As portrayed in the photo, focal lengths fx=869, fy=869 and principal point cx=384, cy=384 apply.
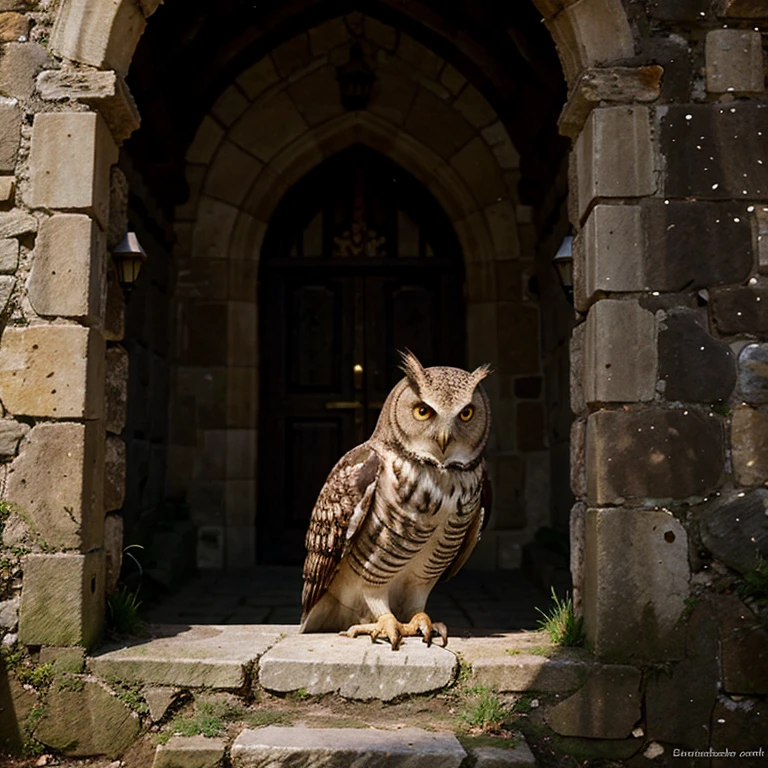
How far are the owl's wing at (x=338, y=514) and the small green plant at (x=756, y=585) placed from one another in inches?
50.5

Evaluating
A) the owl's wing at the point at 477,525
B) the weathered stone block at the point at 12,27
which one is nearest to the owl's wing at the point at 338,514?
the owl's wing at the point at 477,525

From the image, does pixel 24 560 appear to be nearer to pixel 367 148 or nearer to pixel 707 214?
pixel 707 214

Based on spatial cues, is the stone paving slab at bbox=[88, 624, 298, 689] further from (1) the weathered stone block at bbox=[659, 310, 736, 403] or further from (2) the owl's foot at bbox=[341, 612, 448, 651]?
(1) the weathered stone block at bbox=[659, 310, 736, 403]

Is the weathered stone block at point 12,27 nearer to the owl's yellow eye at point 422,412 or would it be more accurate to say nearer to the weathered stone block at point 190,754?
the owl's yellow eye at point 422,412

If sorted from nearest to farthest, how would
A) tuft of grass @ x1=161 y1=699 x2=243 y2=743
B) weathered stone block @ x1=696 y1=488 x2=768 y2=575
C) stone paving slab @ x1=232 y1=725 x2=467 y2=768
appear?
stone paving slab @ x1=232 y1=725 x2=467 y2=768 < tuft of grass @ x1=161 y1=699 x2=243 y2=743 < weathered stone block @ x1=696 y1=488 x2=768 y2=575

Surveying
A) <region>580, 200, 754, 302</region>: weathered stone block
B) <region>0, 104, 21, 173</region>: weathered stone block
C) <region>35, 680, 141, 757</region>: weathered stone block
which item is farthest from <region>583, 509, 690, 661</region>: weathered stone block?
<region>0, 104, 21, 173</region>: weathered stone block

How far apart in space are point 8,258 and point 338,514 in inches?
58.4

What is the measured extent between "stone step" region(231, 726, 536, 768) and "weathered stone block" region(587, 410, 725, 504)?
913 millimetres

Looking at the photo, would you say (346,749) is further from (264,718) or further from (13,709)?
(13,709)

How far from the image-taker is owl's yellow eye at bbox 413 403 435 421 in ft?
9.68

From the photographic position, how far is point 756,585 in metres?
2.86

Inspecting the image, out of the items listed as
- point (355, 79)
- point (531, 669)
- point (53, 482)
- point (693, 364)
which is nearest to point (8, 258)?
point (53, 482)

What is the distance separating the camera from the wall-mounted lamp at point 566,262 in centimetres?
412

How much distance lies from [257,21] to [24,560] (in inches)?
156
